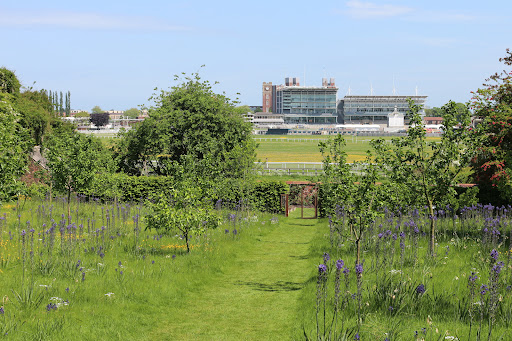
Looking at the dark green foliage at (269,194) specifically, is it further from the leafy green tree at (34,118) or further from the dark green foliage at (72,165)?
the leafy green tree at (34,118)

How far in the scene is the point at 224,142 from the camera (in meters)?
30.8

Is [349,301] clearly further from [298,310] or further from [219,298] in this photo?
[219,298]

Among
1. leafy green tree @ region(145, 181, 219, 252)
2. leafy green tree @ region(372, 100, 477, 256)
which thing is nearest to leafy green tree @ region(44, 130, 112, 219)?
leafy green tree @ region(145, 181, 219, 252)

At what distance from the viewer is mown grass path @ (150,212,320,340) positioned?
9391 millimetres

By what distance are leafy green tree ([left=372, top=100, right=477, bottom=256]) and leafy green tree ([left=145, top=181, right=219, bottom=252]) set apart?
5.13 m

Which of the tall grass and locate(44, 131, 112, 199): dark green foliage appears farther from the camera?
locate(44, 131, 112, 199): dark green foliage

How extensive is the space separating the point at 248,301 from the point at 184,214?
413cm

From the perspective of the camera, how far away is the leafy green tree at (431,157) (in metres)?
13.8

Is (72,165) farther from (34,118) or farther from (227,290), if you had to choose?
(34,118)

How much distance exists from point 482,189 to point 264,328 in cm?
1593

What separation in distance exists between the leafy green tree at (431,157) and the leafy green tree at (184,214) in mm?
5129

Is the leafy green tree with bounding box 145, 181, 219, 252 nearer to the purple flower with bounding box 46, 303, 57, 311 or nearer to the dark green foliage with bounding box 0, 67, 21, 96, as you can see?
the purple flower with bounding box 46, 303, 57, 311

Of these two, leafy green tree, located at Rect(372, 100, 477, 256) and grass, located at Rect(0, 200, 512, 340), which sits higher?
leafy green tree, located at Rect(372, 100, 477, 256)

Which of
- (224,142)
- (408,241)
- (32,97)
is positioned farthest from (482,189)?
(32,97)
